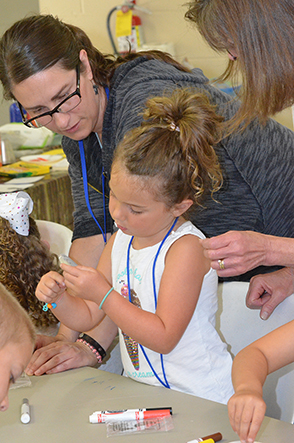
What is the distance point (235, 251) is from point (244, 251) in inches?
0.9

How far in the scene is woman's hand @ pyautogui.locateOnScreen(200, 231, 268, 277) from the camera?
101 centimetres

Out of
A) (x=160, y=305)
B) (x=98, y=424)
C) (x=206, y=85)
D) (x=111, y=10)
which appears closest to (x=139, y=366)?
(x=160, y=305)

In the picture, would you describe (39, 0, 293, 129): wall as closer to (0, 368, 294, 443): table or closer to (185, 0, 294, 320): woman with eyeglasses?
(185, 0, 294, 320): woman with eyeglasses

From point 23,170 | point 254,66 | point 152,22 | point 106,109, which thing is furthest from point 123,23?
point 254,66

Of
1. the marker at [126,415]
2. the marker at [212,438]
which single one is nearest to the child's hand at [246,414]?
the marker at [212,438]

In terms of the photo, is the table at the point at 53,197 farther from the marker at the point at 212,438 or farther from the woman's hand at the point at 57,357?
the marker at the point at 212,438

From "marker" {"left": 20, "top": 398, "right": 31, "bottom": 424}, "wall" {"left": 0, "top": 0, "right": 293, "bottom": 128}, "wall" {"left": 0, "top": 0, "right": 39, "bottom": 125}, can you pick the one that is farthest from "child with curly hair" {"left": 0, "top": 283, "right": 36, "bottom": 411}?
"wall" {"left": 0, "top": 0, "right": 293, "bottom": 128}

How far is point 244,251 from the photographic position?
103 centimetres

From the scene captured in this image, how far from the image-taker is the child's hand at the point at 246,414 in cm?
73

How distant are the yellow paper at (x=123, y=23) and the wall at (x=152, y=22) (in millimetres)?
84

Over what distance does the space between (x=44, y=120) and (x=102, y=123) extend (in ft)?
0.49

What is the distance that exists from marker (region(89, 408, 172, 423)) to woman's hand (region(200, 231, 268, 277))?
1.02 ft

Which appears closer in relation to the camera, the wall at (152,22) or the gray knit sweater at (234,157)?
the gray knit sweater at (234,157)

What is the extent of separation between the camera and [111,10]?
147 inches
